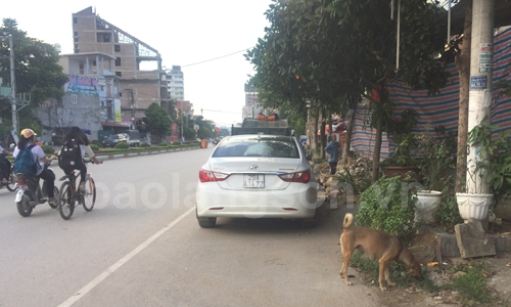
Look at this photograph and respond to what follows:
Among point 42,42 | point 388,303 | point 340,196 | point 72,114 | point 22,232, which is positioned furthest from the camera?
point 72,114

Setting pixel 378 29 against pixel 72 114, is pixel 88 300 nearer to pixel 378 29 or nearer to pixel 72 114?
pixel 378 29

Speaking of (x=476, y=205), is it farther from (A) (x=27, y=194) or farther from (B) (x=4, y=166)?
(B) (x=4, y=166)

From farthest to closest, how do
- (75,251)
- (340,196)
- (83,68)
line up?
(83,68) < (340,196) < (75,251)

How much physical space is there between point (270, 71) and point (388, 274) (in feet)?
15.4

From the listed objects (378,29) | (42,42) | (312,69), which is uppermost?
(42,42)

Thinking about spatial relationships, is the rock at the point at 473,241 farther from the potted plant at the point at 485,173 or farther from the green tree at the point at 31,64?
the green tree at the point at 31,64

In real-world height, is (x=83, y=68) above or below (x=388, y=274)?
above

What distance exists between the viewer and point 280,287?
428 centimetres

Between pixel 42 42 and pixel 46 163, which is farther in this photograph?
pixel 42 42

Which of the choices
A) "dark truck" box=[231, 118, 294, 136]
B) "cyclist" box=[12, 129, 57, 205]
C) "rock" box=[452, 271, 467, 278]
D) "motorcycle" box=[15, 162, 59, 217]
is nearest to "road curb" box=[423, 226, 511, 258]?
"rock" box=[452, 271, 467, 278]

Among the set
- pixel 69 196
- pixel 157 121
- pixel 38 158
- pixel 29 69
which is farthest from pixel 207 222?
pixel 157 121

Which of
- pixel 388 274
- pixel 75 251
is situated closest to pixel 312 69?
pixel 388 274

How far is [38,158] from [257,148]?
13.4 ft

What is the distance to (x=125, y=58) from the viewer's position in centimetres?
8138
